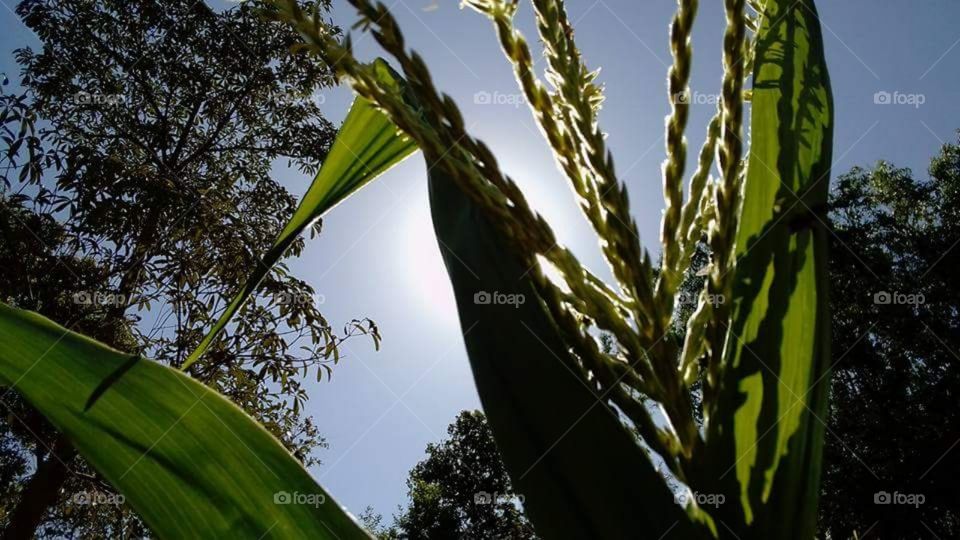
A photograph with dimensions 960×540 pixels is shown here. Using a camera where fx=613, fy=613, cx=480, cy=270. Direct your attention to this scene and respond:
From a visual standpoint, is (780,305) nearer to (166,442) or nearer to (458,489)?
(166,442)

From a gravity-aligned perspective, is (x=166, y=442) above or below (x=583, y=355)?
below

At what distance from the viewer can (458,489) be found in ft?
81.0

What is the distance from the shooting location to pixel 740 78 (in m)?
0.54

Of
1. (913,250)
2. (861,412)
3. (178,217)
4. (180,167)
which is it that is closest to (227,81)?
(180,167)

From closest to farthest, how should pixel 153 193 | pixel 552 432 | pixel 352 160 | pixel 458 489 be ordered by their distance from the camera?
pixel 552 432 → pixel 352 160 → pixel 153 193 → pixel 458 489

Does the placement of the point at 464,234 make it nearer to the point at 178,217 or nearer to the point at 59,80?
the point at 178,217

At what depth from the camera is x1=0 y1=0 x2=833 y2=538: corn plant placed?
18.6 inches

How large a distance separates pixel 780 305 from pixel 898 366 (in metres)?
20.8

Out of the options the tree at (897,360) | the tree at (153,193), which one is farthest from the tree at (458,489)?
the tree at (153,193)

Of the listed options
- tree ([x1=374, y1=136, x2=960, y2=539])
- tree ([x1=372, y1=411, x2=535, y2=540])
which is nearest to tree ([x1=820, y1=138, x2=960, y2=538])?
tree ([x1=374, y1=136, x2=960, y2=539])

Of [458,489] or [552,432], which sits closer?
[552,432]

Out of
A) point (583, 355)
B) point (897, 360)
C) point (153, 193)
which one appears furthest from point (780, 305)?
point (897, 360)

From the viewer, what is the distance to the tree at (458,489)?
23.0 meters

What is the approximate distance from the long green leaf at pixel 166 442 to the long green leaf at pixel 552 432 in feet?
0.55
